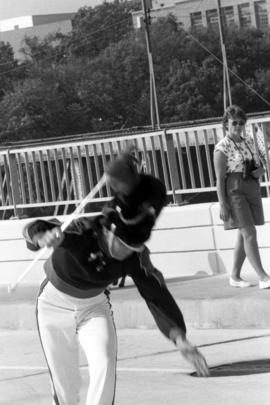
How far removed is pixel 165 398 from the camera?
7.83m

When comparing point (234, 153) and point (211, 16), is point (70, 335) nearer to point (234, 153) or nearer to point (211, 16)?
point (234, 153)

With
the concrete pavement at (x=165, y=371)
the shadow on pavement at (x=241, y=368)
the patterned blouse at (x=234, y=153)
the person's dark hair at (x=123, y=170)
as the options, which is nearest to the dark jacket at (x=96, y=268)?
the person's dark hair at (x=123, y=170)

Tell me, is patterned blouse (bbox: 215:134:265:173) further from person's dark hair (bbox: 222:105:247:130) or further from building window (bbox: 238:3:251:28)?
building window (bbox: 238:3:251:28)

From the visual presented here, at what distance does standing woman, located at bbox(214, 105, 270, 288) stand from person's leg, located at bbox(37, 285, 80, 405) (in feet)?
16.7

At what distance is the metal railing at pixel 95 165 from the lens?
12.8 metres

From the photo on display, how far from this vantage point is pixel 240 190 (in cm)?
1092

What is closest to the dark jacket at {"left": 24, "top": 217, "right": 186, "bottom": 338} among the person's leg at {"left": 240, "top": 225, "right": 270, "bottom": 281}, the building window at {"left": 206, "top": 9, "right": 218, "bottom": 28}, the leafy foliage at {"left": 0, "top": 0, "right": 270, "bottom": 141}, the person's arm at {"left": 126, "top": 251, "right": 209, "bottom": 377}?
the person's arm at {"left": 126, "top": 251, "right": 209, "bottom": 377}

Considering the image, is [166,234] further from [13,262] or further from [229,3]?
[229,3]

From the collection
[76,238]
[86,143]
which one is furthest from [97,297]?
[86,143]

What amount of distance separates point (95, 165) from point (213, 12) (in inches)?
5472

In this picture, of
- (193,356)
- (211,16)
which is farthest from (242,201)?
(211,16)

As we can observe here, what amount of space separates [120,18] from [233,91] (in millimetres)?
33316

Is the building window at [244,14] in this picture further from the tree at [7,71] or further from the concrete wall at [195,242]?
the concrete wall at [195,242]

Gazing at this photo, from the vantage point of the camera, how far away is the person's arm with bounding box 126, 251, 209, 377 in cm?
559
